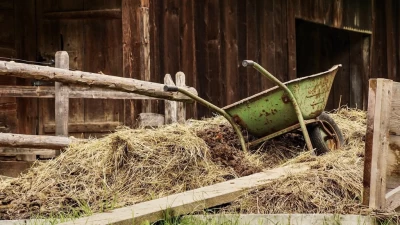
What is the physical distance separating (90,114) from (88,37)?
915 mm

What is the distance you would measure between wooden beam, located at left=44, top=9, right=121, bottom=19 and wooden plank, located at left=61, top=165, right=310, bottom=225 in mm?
3746

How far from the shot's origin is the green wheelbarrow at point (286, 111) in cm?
645

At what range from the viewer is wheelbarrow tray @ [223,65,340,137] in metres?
6.46

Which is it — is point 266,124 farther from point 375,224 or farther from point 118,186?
point 375,224

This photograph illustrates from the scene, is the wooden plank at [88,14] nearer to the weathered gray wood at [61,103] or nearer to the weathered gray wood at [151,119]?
the weathered gray wood at [151,119]

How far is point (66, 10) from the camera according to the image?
29.6 feet

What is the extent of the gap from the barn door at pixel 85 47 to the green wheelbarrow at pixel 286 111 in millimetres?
2336

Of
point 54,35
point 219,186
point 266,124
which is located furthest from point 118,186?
point 54,35

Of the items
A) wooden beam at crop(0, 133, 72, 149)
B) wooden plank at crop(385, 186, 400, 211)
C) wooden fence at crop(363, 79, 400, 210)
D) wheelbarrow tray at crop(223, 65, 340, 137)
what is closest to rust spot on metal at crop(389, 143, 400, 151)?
wooden fence at crop(363, 79, 400, 210)

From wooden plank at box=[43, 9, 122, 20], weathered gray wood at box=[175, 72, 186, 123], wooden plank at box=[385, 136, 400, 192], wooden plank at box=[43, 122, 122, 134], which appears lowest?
wooden plank at box=[385, 136, 400, 192]

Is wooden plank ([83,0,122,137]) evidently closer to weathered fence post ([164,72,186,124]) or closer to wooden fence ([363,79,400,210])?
weathered fence post ([164,72,186,124])

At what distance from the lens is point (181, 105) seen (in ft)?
25.1

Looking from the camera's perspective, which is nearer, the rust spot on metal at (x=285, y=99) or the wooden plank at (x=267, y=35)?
the rust spot on metal at (x=285, y=99)

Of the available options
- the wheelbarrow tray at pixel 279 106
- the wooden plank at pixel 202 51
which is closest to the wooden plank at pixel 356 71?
the wooden plank at pixel 202 51
